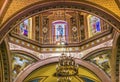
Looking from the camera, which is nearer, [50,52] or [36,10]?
[36,10]

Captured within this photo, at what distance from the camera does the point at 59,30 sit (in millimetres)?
18469

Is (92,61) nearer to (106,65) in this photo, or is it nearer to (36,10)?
(106,65)

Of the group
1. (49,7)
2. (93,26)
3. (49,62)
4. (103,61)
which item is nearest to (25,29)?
(49,62)

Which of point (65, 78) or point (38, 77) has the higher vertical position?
point (38, 77)

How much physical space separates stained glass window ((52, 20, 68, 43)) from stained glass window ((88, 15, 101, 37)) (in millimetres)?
1449

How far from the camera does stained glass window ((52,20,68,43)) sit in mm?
18336

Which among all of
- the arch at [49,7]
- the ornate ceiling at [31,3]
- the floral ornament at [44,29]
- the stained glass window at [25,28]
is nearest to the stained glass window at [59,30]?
the floral ornament at [44,29]

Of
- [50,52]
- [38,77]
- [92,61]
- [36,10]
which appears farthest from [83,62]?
[36,10]

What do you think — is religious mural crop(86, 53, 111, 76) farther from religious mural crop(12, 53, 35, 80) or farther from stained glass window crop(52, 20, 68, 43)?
religious mural crop(12, 53, 35, 80)

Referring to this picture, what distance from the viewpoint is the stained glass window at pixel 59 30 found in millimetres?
18336

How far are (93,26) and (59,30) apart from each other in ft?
6.63

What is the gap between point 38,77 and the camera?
733 inches

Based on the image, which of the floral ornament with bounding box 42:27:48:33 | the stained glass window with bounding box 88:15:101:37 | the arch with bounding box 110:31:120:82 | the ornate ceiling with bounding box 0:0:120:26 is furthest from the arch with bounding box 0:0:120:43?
the floral ornament with bounding box 42:27:48:33

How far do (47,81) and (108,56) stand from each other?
15.6 feet
